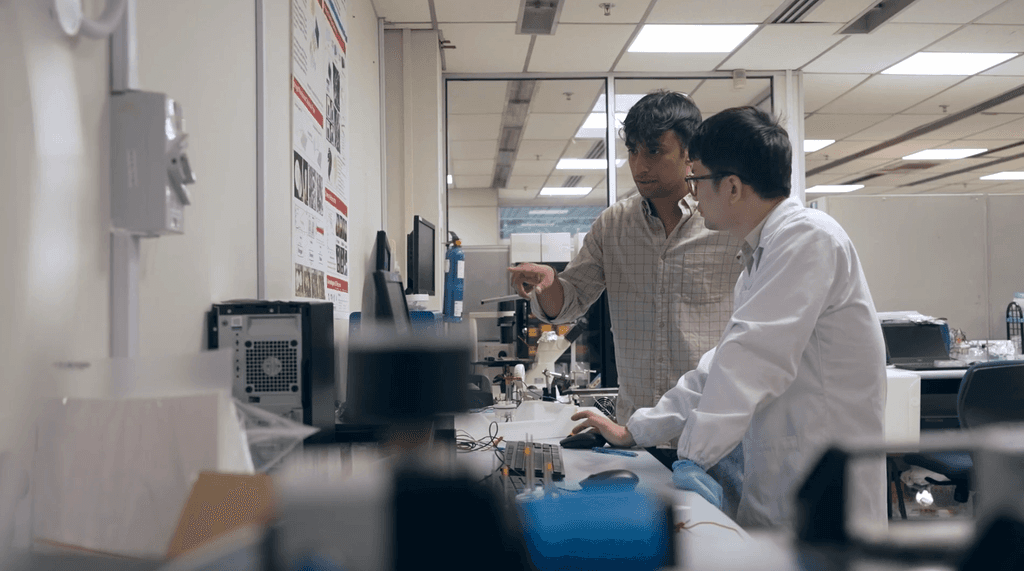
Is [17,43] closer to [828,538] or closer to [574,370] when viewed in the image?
[828,538]

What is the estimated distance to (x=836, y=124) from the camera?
602cm

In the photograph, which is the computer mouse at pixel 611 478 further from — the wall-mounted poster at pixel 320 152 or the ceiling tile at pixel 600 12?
the ceiling tile at pixel 600 12

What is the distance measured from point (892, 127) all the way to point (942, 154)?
1.60 meters

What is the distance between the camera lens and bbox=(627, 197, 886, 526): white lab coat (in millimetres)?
1192

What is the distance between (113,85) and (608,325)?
243cm

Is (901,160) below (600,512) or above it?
above

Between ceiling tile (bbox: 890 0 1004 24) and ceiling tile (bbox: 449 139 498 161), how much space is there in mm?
3622

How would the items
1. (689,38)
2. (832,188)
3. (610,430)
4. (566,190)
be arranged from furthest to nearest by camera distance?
(832,188)
(566,190)
(689,38)
(610,430)

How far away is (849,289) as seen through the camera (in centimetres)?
124

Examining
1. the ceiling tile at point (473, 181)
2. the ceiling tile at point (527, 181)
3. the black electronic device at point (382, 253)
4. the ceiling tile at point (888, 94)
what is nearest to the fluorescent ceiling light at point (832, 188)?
the ceiling tile at point (888, 94)

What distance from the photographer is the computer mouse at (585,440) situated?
→ 1.67 meters

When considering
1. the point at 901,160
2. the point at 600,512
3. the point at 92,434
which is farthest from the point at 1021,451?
the point at 901,160

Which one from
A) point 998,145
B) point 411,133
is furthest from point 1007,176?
point 411,133

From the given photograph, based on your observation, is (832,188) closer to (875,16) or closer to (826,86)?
(826,86)
